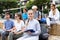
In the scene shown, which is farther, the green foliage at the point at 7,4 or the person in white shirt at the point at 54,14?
the green foliage at the point at 7,4

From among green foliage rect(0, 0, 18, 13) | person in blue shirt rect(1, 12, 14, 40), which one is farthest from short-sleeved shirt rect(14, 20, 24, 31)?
green foliage rect(0, 0, 18, 13)

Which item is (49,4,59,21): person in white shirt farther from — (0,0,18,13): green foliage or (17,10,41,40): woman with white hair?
(0,0,18,13): green foliage

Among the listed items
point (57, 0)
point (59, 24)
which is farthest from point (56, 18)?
point (57, 0)

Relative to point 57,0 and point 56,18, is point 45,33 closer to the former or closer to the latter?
point 56,18

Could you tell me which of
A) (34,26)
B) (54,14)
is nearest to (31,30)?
(34,26)

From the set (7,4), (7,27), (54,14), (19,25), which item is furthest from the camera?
(7,4)

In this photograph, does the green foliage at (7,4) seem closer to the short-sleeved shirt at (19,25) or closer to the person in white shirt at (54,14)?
the person in white shirt at (54,14)

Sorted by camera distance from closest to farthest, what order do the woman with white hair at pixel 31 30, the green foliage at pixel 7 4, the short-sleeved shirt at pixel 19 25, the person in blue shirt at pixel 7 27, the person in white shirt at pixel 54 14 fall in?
the woman with white hair at pixel 31 30 < the short-sleeved shirt at pixel 19 25 < the person in blue shirt at pixel 7 27 < the person in white shirt at pixel 54 14 < the green foliage at pixel 7 4

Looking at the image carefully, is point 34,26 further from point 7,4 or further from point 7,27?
point 7,4

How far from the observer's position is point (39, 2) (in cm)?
1277

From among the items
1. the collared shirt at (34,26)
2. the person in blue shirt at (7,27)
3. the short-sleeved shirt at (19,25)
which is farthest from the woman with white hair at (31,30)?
the person in blue shirt at (7,27)

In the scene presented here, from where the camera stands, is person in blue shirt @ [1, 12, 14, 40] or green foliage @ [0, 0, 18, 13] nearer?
person in blue shirt @ [1, 12, 14, 40]

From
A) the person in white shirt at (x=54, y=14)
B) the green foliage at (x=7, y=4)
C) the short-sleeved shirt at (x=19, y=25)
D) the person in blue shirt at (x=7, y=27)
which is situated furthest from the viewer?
the green foliage at (x=7, y=4)

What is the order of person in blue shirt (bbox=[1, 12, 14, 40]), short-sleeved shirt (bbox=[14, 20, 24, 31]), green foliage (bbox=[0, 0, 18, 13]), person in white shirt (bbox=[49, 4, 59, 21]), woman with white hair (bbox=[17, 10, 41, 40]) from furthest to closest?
green foliage (bbox=[0, 0, 18, 13])
person in white shirt (bbox=[49, 4, 59, 21])
person in blue shirt (bbox=[1, 12, 14, 40])
short-sleeved shirt (bbox=[14, 20, 24, 31])
woman with white hair (bbox=[17, 10, 41, 40])
